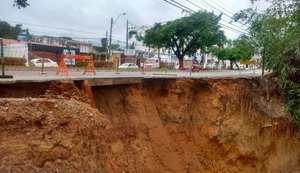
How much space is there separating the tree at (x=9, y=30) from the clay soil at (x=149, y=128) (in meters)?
46.7

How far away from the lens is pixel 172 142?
830cm

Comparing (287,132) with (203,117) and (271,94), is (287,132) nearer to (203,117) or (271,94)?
(271,94)

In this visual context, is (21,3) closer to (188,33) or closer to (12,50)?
(12,50)

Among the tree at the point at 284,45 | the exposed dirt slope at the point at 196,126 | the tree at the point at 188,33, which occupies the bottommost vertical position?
the exposed dirt slope at the point at 196,126

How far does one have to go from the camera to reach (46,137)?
471 centimetres

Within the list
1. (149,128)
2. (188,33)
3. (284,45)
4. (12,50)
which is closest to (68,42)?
(188,33)

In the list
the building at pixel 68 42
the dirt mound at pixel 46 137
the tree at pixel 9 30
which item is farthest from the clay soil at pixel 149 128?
the building at pixel 68 42

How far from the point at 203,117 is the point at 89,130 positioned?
158 inches

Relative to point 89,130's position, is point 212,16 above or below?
above

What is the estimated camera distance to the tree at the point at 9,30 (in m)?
51.4

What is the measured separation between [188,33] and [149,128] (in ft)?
118

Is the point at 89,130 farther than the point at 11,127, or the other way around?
the point at 89,130

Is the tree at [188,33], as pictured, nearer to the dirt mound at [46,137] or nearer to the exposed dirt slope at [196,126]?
the exposed dirt slope at [196,126]

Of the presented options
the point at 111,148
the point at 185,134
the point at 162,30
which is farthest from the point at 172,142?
the point at 162,30
